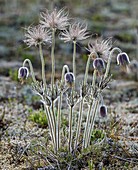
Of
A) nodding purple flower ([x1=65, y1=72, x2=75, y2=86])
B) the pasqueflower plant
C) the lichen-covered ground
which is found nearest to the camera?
nodding purple flower ([x1=65, y1=72, x2=75, y2=86])

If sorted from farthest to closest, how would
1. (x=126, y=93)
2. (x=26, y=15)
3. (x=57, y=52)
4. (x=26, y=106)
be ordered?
(x=26, y=15) < (x=57, y=52) < (x=126, y=93) < (x=26, y=106)

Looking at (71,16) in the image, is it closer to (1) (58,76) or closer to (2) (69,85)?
(1) (58,76)

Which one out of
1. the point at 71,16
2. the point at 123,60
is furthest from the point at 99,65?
the point at 71,16

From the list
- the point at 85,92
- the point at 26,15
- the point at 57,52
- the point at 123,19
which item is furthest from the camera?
the point at 123,19

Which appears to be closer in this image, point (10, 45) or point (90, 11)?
point (10, 45)

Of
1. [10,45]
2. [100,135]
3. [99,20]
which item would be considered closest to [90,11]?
[99,20]

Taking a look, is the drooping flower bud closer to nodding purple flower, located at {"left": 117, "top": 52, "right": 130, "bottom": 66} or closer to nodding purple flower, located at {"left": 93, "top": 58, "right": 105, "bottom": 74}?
nodding purple flower, located at {"left": 117, "top": 52, "right": 130, "bottom": 66}

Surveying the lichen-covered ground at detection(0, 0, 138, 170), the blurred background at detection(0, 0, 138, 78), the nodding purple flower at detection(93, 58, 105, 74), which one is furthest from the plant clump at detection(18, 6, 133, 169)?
the blurred background at detection(0, 0, 138, 78)

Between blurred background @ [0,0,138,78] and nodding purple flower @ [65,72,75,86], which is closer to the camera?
nodding purple flower @ [65,72,75,86]

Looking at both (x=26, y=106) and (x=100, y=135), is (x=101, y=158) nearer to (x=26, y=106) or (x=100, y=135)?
(x=100, y=135)
